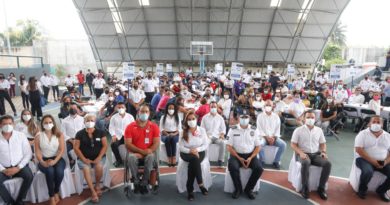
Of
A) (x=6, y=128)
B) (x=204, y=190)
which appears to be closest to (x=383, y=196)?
(x=204, y=190)

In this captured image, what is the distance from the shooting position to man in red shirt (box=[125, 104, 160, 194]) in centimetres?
460

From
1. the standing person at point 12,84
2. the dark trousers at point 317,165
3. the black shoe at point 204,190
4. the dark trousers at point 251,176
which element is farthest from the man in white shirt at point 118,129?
the standing person at point 12,84

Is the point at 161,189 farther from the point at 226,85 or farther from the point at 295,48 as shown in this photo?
the point at 295,48

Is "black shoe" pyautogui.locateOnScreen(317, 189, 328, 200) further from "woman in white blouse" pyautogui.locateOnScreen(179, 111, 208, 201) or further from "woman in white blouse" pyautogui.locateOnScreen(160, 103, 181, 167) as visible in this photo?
"woman in white blouse" pyautogui.locateOnScreen(160, 103, 181, 167)

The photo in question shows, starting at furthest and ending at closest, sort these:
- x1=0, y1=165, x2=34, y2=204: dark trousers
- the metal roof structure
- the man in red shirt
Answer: the metal roof structure → the man in red shirt → x1=0, y1=165, x2=34, y2=204: dark trousers

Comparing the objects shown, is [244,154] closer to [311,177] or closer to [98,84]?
[311,177]

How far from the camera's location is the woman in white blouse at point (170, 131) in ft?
19.3

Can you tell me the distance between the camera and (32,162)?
4.63m

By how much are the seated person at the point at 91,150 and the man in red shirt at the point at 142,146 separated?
0.45 meters

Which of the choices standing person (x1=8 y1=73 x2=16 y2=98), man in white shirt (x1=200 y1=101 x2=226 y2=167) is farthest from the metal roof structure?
man in white shirt (x1=200 y1=101 x2=226 y2=167)

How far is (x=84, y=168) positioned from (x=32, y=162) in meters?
0.89

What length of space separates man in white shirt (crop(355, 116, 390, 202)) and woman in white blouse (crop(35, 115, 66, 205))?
4.80m

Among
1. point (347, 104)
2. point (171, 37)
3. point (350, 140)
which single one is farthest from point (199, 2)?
point (350, 140)

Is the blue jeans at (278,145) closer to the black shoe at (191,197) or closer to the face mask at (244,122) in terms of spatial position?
the face mask at (244,122)
